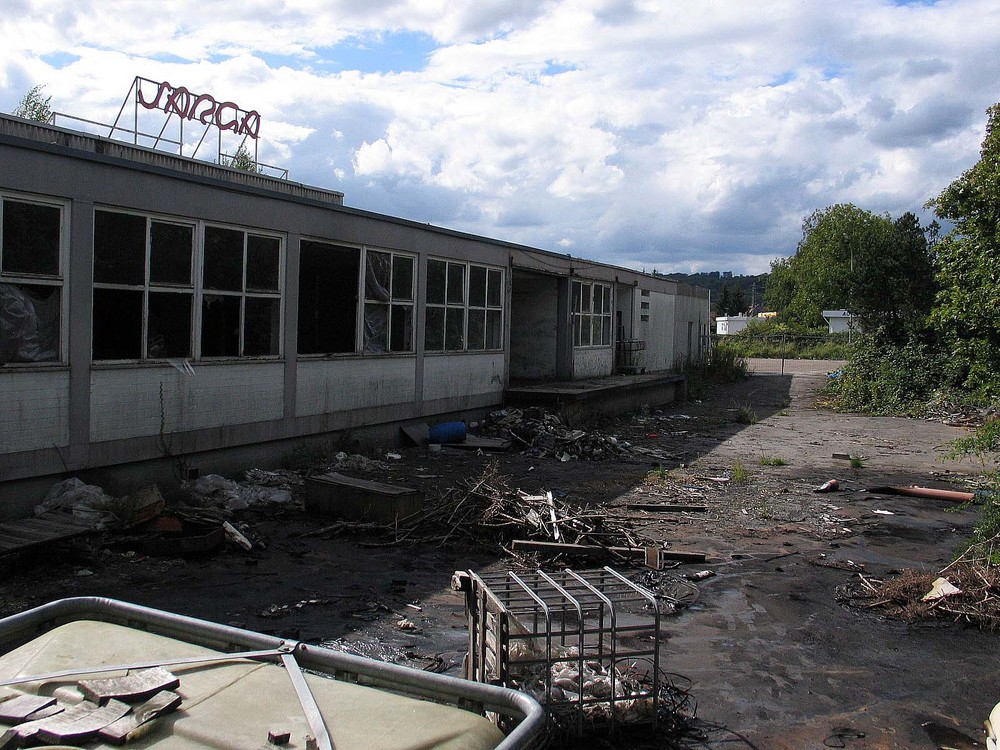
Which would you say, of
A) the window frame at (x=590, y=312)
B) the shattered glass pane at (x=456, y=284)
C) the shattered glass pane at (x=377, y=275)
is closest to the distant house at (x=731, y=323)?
the window frame at (x=590, y=312)

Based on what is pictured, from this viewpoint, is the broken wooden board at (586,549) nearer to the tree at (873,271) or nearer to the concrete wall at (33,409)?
the concrete wall at (33,409)

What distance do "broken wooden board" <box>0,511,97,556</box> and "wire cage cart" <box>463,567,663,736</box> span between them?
4.36 m

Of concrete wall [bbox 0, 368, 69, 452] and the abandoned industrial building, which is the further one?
the abandoned industrial building

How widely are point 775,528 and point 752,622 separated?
11.1 feet

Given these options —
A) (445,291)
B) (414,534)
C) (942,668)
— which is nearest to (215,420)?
(414,534)

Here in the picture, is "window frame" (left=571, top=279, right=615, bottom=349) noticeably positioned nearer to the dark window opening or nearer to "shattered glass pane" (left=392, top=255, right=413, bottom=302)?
"shattered glass pane" (left=392, top=255, right=413, bottom=302)

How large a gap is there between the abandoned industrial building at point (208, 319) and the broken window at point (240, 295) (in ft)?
0.08

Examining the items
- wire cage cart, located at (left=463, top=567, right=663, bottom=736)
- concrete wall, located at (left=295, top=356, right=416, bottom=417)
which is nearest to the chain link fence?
concrete wall, located at (left=295, top=356, right=416, bottom=417)

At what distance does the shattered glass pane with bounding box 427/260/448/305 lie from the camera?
15.3 meters

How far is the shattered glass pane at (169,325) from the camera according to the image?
1001 cm

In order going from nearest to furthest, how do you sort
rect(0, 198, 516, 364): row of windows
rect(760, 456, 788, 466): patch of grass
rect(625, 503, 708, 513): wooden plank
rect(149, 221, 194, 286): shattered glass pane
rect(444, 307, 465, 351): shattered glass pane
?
1. rect(0, 198, 516, 364): row of windows
2. rect(149, 221, 194, 286): shattered glass pane
3. rect(625, 503, 708, 513): wooden plank
4. rect(760, 456, 788, 466): patch of grass
5. rect(444, 307, 465, 351): shattered glass pane

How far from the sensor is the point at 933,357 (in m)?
23.2

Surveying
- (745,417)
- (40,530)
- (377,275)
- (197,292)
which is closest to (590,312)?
(745,417)

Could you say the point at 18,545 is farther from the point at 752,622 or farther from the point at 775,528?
the point at 775,528
